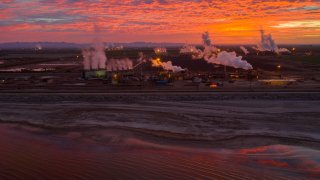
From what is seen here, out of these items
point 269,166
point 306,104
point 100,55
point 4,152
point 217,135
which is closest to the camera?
point 269,166

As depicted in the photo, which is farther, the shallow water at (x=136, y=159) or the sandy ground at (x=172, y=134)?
the sandy ground at (x=172, y=134)

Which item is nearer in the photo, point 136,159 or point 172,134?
point 136,159

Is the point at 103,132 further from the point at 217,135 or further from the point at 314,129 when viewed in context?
the point at 314,129

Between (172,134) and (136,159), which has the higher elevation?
(172,134)

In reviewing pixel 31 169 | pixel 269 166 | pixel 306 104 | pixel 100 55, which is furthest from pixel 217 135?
pixel 100 55
